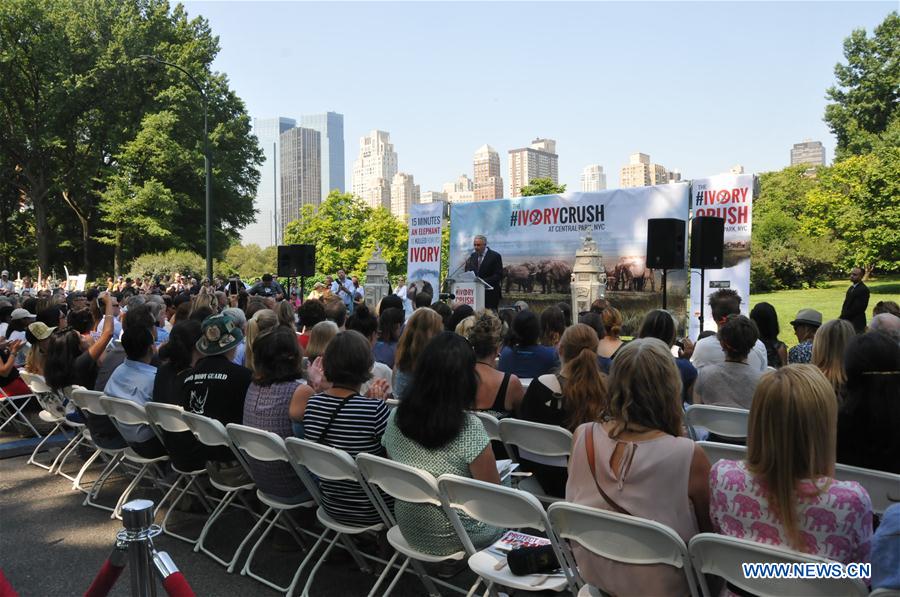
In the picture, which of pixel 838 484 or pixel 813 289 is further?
pixel 813 289

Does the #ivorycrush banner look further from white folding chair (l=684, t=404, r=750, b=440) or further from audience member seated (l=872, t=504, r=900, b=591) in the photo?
audience member seated (l=872, t=504, r=900, b=591)

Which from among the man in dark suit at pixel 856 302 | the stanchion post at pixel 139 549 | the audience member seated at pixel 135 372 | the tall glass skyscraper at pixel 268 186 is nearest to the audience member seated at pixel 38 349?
the audience member seated at pixel 135 372

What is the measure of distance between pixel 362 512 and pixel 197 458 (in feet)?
4.73

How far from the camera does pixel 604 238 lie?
13602mm

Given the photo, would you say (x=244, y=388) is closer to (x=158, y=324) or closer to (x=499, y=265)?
(x=158, y=324)

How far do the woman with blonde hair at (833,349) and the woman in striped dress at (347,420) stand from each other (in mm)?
2396

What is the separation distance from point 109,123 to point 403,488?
110 feet

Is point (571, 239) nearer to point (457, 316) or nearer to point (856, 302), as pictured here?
point (856, 302)

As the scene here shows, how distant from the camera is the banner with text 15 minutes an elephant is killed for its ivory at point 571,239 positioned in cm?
1279

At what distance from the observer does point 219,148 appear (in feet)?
108

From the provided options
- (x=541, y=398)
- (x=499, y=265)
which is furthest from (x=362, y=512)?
(x=499, y=265)

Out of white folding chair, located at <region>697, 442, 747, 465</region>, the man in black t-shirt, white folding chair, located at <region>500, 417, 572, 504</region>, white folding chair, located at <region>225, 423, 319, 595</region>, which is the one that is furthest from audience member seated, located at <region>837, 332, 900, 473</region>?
the man in black t-shirt

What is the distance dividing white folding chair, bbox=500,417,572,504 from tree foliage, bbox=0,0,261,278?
30174mm

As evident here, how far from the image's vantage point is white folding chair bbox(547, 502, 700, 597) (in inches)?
82.2
